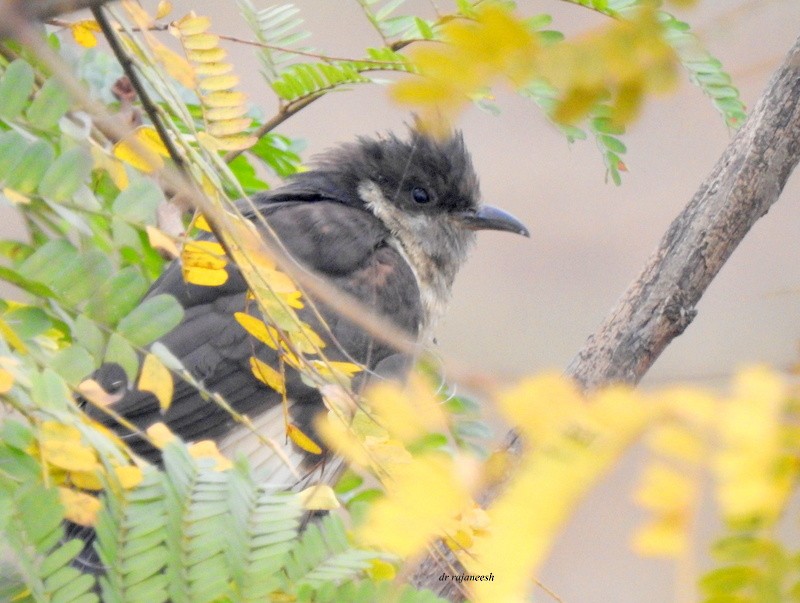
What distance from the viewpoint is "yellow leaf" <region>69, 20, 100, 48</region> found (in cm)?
154

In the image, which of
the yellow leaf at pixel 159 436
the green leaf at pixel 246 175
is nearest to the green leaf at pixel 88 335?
the yellow leaf at pixel 159 436

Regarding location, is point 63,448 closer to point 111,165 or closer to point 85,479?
point 85,479

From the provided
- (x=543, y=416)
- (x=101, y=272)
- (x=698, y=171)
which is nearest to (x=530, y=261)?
(x=698, y=171)

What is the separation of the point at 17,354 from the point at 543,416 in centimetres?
90

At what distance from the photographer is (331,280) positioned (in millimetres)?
2570

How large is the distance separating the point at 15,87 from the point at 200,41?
0.26 meters

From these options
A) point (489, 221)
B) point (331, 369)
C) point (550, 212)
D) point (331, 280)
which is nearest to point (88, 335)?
point (331, 369)

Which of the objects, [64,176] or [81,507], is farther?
[64,176]

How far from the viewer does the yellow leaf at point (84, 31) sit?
1.54m

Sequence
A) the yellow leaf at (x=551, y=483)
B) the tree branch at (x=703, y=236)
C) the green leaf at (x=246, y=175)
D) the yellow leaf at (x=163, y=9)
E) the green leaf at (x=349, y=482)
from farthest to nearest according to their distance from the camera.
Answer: the green leaf at (x=246, y=175)
the green leaf at (x=349, y=482)
the tree branch at (x=703, y=236)
the yellow leaf at (x=163, y=9)
the yellow leaf at (x=551, y=483)

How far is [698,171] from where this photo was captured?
5.74 metres

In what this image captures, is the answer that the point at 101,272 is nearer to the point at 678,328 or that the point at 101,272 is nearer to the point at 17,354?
the point at 17,354

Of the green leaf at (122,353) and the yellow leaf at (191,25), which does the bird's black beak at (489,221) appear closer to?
the yellow leaf at (191,25)

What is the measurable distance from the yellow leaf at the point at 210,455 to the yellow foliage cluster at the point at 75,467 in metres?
0.10
